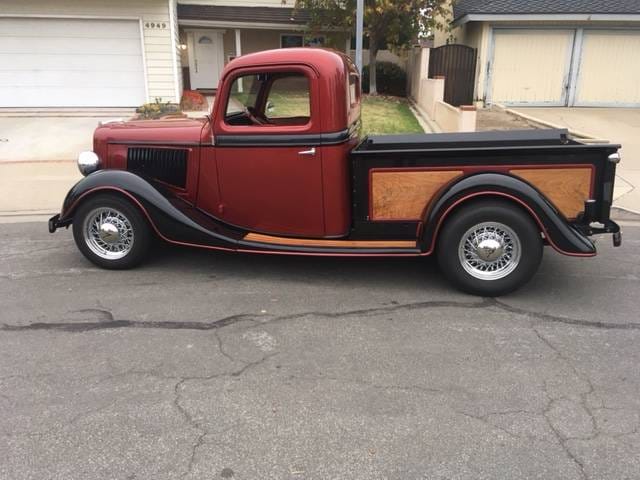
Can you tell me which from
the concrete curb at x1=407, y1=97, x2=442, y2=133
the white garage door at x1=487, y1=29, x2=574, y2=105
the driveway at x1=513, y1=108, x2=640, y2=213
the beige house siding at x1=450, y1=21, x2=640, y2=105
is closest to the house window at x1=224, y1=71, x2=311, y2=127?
the driveway at x1=513, y1=108, x2=640, y2=213

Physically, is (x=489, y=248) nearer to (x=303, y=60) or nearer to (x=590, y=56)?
(x=303, y=60)

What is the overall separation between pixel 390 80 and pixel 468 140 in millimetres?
15087

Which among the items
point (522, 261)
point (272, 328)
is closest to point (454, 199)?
point (522, 261)

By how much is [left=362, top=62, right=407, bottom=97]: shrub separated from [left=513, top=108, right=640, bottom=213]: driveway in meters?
4.79

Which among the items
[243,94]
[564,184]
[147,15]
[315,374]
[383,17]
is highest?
[383,17]

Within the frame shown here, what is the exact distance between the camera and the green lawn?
12.7 meters

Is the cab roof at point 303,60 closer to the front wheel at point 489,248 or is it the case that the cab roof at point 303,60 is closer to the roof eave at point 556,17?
the front wheel at point 489,248

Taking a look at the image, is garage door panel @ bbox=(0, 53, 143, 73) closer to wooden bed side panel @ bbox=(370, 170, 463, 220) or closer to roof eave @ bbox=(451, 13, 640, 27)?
roof eave @ bbox=(451, 13, 640, 27)

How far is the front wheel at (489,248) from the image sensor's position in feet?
14.4

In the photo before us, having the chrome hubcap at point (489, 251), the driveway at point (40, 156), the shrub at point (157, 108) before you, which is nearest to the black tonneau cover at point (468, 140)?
the chrome hubcap at point (489, 251)

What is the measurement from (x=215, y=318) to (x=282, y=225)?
1.12 meters

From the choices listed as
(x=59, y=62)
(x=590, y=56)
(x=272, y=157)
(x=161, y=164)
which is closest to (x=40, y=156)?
(x=59, y=62)

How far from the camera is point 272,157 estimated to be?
478 cm

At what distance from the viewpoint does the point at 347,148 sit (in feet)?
15.7
